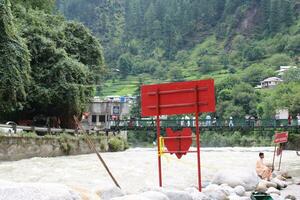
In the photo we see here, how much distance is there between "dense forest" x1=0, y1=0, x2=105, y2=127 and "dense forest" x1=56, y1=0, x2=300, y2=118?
80.9 metres

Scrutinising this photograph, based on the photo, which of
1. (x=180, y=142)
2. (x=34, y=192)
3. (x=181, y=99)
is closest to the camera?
(x=34, y=192)

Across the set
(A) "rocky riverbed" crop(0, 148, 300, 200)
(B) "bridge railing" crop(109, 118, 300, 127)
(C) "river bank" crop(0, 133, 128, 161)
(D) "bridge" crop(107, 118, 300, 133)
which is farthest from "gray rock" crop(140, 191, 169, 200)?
(B) "bridge railing" crop(109, 118, 300, 127)

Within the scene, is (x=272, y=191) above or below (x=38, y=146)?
below

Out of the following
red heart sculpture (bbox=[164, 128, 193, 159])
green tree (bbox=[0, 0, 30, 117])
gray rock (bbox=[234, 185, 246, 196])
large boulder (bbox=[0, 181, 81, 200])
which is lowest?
gray rock (bbox=[234, 185, 246, 196])

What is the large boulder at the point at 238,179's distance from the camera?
14730 millimetres

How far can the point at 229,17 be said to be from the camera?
522 ft

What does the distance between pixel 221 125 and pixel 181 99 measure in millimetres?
42676

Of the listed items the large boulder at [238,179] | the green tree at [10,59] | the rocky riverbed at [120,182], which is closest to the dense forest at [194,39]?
the green tree at [10,59]

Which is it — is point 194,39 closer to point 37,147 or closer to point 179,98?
point 37,147

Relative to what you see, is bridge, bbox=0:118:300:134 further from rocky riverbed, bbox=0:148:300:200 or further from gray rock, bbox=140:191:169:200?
gray rock, bbox=140:191:169:200

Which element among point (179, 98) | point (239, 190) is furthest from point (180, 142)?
point (239, 190)

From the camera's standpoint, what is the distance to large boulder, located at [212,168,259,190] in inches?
580

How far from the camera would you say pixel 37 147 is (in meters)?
24.9

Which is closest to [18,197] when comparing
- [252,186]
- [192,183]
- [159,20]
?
[252,186]
